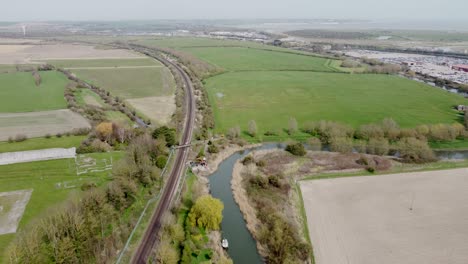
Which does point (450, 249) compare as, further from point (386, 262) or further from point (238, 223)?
point (238, 223)

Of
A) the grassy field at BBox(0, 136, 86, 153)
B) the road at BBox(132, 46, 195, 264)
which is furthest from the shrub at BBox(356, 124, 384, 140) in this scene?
Result: the grassy field at BBox(0, 136, 86, 153)

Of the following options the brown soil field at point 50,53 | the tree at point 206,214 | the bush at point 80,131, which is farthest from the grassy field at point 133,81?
the tree at point 206,214

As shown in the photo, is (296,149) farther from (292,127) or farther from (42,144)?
(42,144)

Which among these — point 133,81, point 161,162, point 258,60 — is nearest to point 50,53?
point 133,81

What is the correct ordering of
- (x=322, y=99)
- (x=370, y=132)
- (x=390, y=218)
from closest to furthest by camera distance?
(x=390, y=218) < (x=370, y=132) < (x=322, y=99)

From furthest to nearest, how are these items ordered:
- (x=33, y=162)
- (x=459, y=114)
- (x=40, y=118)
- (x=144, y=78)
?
(x=144, y=78)
(x=459, y=114)
(x=40, y=118)
(x=33, y=162)

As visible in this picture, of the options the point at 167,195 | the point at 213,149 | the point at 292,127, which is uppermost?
the point at 292,127

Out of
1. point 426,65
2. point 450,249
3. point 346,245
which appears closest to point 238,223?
point 346,245

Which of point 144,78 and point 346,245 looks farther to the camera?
point 144,78
